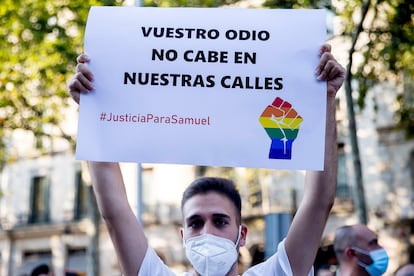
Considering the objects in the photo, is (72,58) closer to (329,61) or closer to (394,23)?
(394,23)

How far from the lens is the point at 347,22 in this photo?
1554 centimetres

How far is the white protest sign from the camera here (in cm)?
335

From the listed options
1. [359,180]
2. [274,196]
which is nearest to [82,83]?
[359,180]

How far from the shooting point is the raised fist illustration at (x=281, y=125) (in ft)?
11.0

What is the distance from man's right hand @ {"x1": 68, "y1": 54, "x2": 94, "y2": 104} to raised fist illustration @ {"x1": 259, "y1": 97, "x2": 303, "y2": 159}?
2.56ft

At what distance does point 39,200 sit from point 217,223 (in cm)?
3095

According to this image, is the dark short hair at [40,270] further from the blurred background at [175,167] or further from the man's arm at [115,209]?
the man's arm at [115,209]

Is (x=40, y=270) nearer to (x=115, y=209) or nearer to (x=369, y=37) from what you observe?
(x=115, y=209)

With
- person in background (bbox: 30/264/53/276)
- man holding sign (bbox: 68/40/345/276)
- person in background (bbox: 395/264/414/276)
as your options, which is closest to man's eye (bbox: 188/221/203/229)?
man holding sign (bbox: 68/40/345/276)

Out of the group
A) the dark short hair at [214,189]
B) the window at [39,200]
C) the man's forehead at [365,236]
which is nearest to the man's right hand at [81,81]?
the dark short hair at [214,189]

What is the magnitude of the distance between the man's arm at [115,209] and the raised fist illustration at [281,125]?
0.69m

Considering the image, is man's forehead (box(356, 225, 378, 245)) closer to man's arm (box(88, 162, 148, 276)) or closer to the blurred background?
man's arm (box(88, 162, 148, 276))

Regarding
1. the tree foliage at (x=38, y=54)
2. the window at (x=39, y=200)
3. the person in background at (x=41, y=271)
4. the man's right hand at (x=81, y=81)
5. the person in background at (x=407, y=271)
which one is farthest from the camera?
the window at (x=39, y=200)

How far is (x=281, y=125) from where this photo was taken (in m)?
3.37
